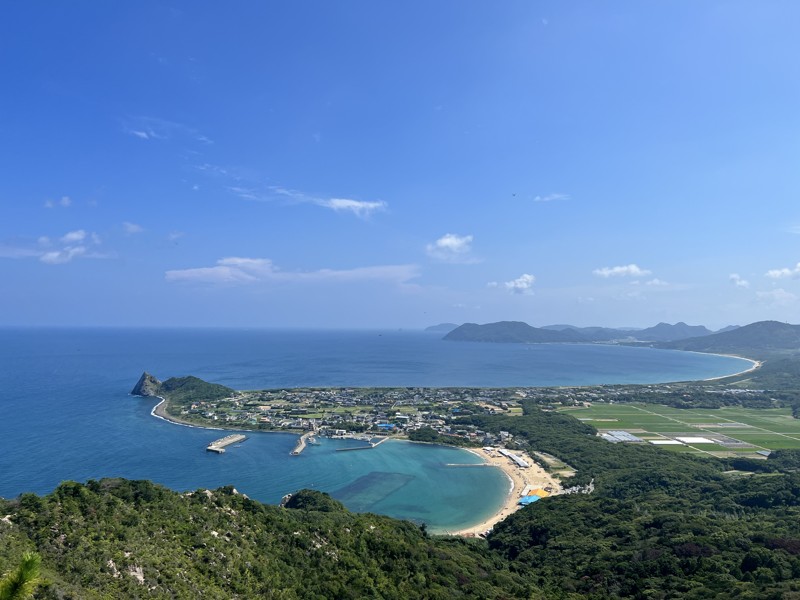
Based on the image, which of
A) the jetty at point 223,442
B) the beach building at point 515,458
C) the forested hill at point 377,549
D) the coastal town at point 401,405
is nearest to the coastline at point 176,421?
the coastal town at point 401,405

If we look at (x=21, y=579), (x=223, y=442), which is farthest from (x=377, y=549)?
(x=223, y=442)

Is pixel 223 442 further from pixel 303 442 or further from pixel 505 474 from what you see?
pixel 505 474

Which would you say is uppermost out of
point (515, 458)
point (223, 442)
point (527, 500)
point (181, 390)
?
point (181, 390)

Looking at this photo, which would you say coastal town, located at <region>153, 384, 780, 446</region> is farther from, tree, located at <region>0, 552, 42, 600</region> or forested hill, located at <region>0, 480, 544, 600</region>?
tree, located at <region>0, 552, 42, 600</region>

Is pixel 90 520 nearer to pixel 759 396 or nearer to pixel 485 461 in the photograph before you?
pixel 485 461

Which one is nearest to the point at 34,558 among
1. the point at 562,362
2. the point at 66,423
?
the point at 66,423

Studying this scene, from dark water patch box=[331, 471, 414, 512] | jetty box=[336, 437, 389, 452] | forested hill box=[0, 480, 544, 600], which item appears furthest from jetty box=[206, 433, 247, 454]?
forested hill box=[0, 480, 544, 600]

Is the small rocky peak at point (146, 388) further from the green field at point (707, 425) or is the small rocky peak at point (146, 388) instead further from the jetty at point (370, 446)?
the green field at point (707, 425)
